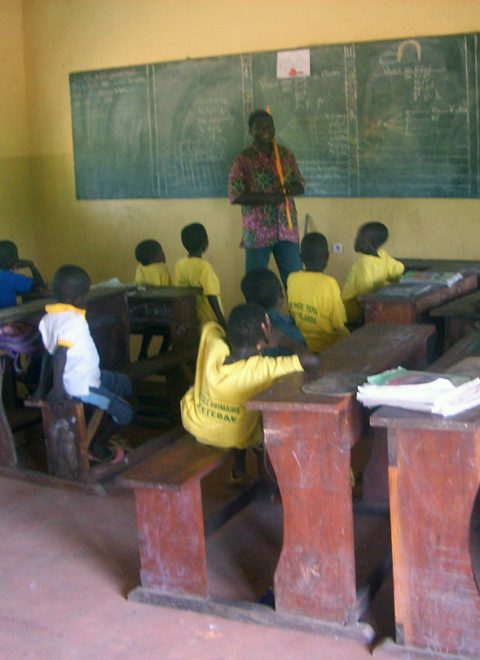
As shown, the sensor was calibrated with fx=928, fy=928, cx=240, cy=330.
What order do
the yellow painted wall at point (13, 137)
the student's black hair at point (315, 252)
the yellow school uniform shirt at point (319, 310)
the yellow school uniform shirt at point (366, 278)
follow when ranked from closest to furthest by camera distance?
the yellow school uniform shirt at point (319, 310) → the student's black hair at point (315, 252) → the yellow school uniform shirt at point (366, 278) → the yellow painted wall at point (13, 137)

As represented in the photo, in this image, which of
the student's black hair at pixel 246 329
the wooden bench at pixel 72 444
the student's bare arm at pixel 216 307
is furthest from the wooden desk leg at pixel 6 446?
the student's black hair at pixel 246 329

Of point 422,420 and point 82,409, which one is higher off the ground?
point 422,420

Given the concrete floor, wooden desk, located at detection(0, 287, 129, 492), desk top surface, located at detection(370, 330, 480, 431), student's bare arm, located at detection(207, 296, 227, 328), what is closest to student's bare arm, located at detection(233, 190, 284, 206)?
student's bare arm, located at detection(207, 296, 227, 328)

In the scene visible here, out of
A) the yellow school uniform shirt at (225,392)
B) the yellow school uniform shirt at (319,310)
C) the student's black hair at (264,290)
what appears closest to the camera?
the yellow school uniform shirt at (225,392)

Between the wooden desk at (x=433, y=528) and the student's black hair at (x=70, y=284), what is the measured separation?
196 cm

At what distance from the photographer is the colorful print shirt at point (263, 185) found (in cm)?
596

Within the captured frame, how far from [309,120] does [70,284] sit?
2805mm

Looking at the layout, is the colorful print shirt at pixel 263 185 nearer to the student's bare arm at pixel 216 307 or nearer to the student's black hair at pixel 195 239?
the student's black hair at pixel 195 239

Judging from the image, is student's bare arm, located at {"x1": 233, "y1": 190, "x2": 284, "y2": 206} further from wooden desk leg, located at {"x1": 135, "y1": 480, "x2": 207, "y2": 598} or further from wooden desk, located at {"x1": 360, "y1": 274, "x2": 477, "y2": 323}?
wooden desk leg, located at {"x1": 135, "y1": 480, "x2": 207, "y2": 598}

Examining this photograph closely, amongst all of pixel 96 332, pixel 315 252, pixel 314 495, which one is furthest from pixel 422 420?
pixel 96 332

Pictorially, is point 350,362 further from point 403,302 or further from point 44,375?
point 44,375

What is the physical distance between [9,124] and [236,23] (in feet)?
7.12

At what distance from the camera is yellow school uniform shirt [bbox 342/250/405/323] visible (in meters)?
5.00

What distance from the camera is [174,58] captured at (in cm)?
689
